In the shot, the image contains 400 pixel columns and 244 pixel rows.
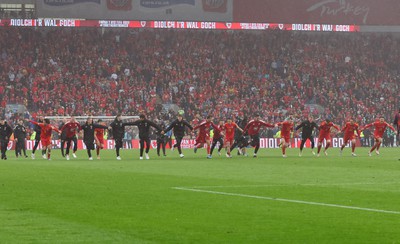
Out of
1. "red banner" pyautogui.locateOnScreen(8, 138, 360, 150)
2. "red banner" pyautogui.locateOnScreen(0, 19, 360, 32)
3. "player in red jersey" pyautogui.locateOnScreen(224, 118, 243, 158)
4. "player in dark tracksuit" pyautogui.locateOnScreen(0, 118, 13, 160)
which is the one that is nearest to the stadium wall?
"red banner" pyautogui.locateOnScreen(0, 19, 360, 32)

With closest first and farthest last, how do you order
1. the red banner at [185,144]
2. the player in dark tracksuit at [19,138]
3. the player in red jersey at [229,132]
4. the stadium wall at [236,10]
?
the player in red jersey at [229,132] < the player in dark tracksuit at [19,138] < the red banner at [185,144] < the stadium wall at [236,10]

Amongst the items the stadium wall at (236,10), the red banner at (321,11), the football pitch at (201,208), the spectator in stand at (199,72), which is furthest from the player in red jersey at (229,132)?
the red banner at (321,11)

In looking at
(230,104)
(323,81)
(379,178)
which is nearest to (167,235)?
(379,178)

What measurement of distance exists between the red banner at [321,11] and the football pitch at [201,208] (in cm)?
4768

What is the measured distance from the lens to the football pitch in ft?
42.3

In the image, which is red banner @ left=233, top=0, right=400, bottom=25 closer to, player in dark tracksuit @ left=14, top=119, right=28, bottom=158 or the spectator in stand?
the spectator in stand

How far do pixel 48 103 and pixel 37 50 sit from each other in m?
8.02

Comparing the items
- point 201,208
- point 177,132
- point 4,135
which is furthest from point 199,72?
point 201,208

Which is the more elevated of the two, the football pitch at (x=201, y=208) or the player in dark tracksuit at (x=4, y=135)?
the player in dark tracksuit at (x=4, y=135)

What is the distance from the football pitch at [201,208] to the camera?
12.9m

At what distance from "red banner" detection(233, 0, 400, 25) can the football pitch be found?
47682mm

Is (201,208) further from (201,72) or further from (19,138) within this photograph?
(201,72)

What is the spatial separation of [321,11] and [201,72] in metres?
11.1

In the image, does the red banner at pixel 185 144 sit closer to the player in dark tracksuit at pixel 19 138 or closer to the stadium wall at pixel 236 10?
the stadium wall at pixel 236 10
